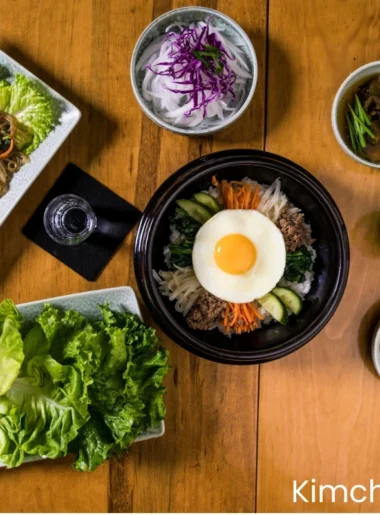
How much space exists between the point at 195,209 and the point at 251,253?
22cm

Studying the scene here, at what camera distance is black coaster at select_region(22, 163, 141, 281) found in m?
2.04

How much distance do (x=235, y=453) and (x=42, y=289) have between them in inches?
34.0

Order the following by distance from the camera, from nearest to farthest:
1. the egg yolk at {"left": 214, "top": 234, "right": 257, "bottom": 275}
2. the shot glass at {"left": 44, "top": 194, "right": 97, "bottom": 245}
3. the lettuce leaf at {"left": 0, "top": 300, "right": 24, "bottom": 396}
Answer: the lettuce leaf at {"left": 0, "top": 300, "right": 24, "bottom": 396}
the egg yolk at {"left": 214, "top": 234, "right": 257, "bottom": 275}
the shot glass at {"left": 44, "top": 194, "right": 97, "bottom": 245}

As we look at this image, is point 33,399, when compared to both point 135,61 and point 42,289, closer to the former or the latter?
point 42,289

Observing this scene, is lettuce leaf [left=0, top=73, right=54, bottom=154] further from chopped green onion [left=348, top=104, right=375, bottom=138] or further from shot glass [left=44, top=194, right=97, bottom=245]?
chopped green onion [left=348, top=104, right=375, bottom=138]

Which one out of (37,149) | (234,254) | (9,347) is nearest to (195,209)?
(234,254)

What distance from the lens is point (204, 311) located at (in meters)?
1.98

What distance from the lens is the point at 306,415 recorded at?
84.1 inches

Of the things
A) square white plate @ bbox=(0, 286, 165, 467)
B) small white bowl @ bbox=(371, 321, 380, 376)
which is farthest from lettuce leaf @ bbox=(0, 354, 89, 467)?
small white bowl @ bbox=(371, 321, 380, 376)

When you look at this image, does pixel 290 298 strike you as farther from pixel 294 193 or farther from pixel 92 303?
pixel 92 303

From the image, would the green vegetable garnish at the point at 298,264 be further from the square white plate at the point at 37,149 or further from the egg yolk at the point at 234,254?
the square white plate at the point at 37,149

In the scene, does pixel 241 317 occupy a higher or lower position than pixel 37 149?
lower

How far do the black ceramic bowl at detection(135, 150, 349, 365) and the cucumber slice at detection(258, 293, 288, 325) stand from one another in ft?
0.14

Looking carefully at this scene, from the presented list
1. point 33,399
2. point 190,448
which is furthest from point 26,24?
point 190,448
